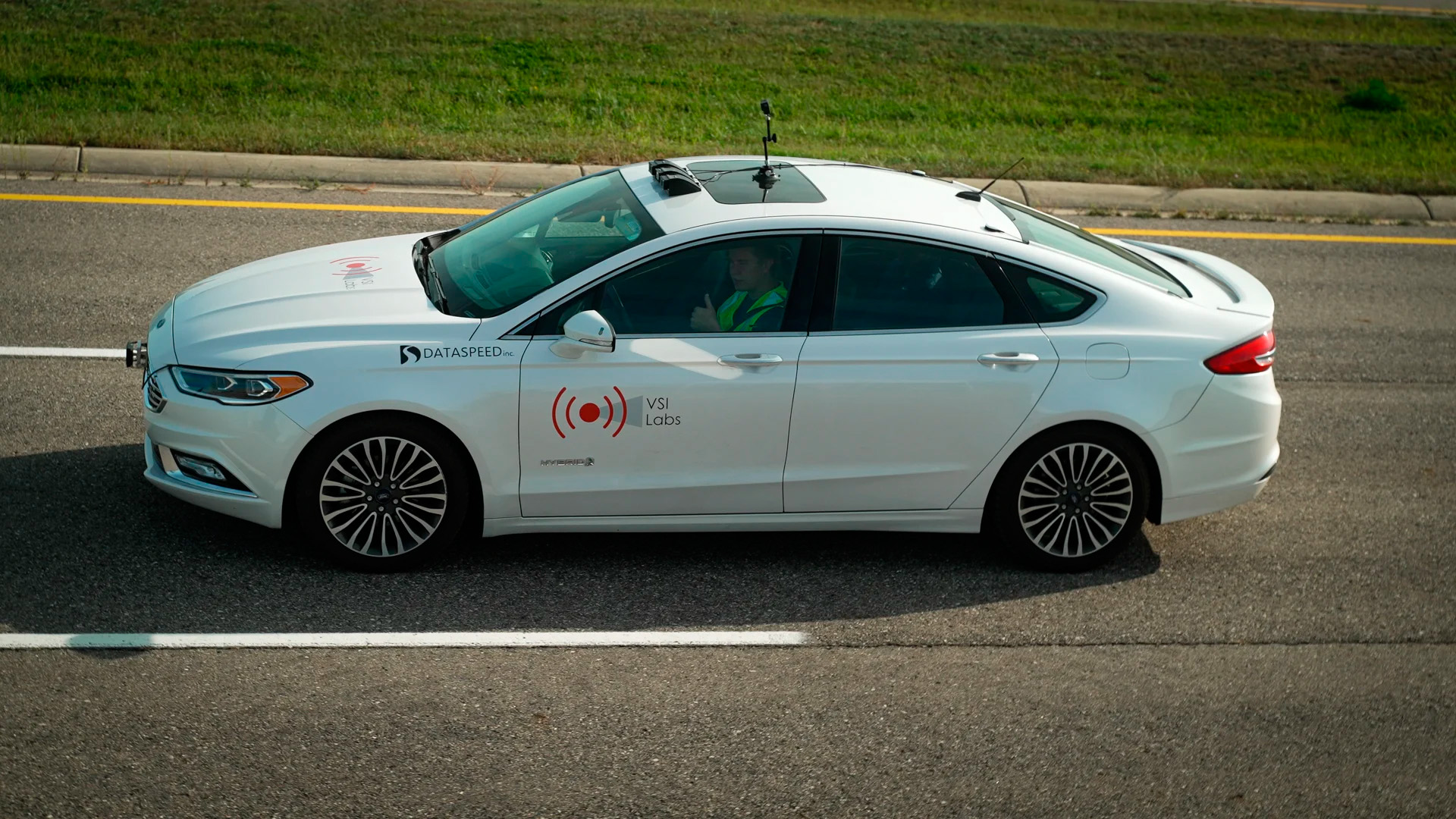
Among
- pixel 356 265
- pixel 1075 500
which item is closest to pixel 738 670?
pixel 1075 500

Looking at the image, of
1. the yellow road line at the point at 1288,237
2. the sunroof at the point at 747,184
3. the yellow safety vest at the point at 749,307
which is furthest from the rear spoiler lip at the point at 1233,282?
the yellow road line at the point at 1288,237

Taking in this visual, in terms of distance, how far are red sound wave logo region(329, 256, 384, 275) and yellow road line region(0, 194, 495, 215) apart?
431 cm

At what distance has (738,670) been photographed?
212 inches

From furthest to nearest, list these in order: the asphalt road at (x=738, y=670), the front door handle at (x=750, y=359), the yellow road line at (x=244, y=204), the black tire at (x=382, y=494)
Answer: the yellow road line at (x=244, y=204)
the front door handle at (x=750, y=359)
the black tire at (x=382, y=494)
the asphalt road at (x=738, y=670)

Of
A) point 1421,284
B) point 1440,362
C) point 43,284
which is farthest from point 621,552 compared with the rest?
point 1421,284

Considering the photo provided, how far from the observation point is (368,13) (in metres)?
16.4

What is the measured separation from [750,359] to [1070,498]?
1.56 meters

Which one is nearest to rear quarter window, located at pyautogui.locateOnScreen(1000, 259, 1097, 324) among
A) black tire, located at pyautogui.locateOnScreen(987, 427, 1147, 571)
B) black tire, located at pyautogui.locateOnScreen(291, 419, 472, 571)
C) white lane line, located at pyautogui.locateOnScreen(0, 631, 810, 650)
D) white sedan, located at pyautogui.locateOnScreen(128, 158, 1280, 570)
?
white sedan, located at pyautogui.locateOnScreen(128, 158, 1280, 570)

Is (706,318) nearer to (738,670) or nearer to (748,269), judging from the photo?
(748,269)

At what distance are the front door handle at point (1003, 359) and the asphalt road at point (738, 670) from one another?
0.97 m

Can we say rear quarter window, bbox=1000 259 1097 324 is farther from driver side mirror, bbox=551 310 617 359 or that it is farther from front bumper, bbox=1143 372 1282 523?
driver side mirror, bbox=551 310 617 359

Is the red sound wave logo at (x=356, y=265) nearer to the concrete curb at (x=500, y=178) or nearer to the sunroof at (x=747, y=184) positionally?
the sunroof at (x=747, y=184)

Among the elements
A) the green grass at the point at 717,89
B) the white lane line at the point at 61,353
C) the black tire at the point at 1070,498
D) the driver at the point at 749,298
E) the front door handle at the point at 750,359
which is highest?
the green grass at the point at 717,89

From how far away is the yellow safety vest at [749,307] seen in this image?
589 cm
